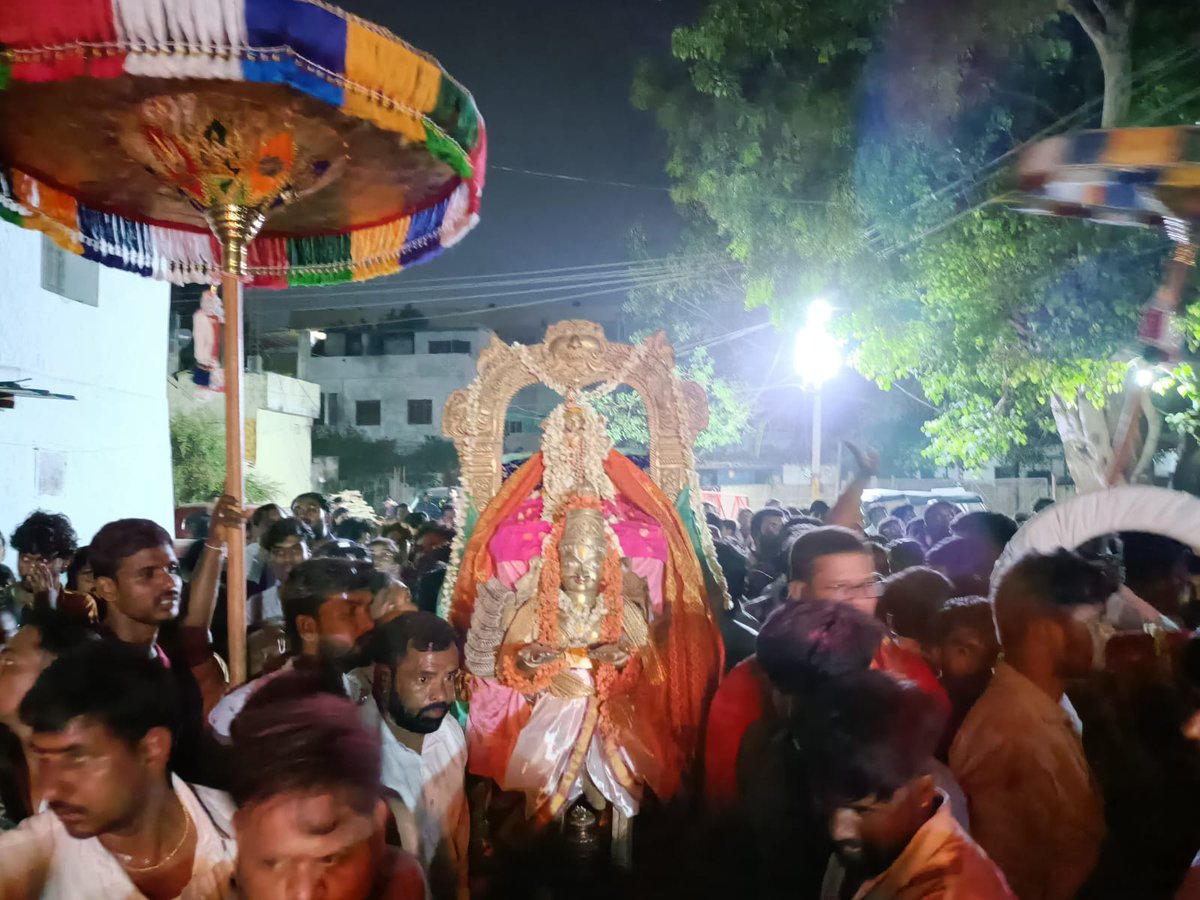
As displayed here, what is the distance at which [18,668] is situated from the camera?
2627 millimetres

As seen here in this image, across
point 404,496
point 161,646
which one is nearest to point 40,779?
point 161,646

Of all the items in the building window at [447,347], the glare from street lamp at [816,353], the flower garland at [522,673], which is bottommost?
the flower garland at [522,673]

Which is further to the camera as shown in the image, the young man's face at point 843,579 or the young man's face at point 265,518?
the young man's face at point 265,518

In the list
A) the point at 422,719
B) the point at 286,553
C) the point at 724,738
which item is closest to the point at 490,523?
the point at 286,553

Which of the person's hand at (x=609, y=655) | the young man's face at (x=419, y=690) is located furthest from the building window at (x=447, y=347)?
the young man's face at (x=419, y=690)

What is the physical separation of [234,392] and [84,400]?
9429mm

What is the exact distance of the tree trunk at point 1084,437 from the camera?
10.9m

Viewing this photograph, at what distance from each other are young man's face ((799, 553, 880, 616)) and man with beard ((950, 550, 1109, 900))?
694 mm

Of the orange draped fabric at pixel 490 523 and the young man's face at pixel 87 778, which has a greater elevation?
the orange draped fabric at pixel 490 523

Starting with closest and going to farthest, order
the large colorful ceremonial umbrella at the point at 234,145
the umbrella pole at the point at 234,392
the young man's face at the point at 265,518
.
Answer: the large colorful ceremonial umbrella at the point at 234,145 < the umbrella pole at the point at 234,392 < the young man's face at the point at 265,518

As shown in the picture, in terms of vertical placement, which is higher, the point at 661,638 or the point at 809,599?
the point at 809,599

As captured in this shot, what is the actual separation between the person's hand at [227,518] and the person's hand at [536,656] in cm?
159

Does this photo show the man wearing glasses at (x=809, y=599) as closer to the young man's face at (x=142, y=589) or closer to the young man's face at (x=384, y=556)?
the young man's face at (x=142, y=589)

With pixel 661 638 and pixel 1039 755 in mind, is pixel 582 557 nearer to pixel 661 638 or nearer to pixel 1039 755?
pixel 661 638
